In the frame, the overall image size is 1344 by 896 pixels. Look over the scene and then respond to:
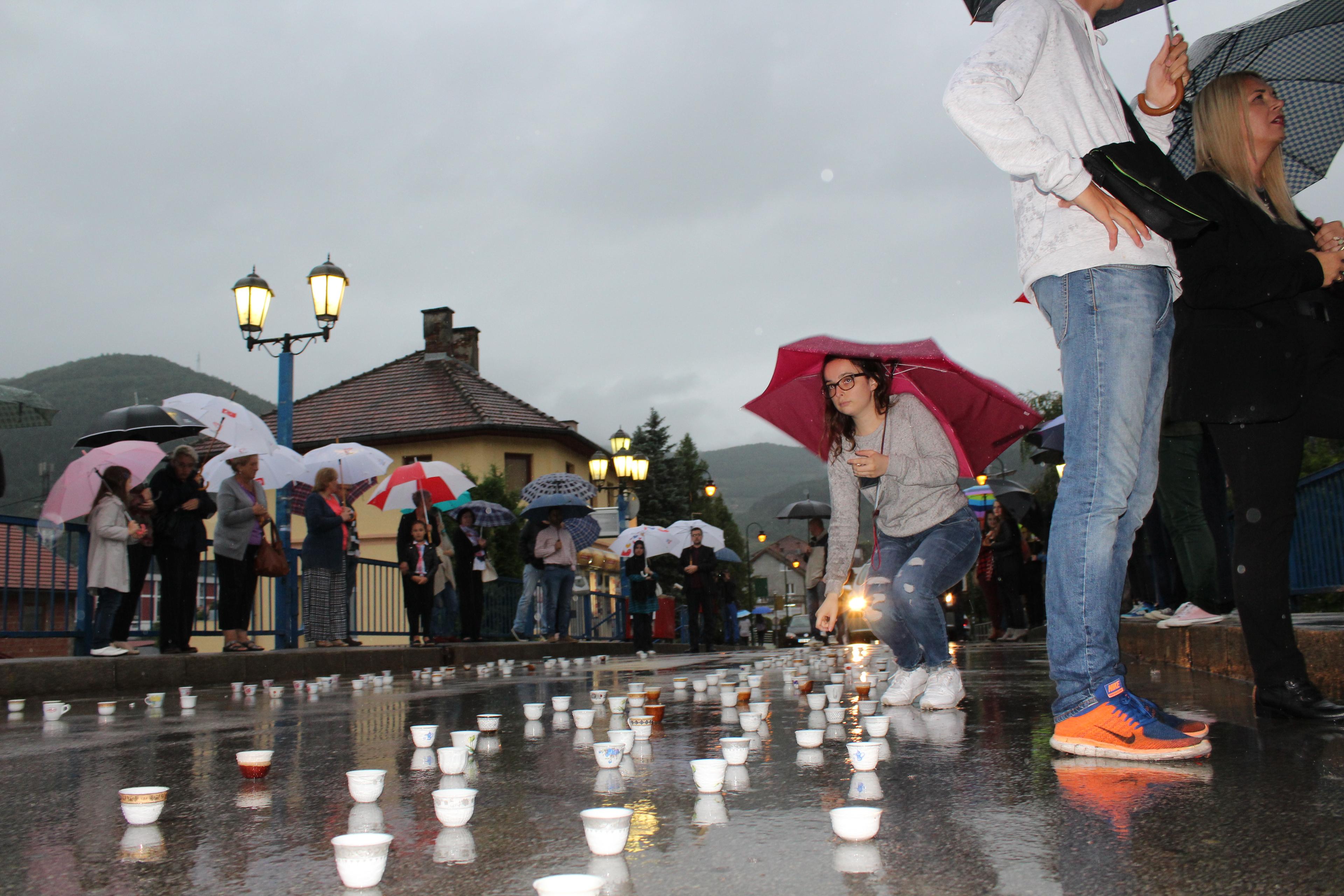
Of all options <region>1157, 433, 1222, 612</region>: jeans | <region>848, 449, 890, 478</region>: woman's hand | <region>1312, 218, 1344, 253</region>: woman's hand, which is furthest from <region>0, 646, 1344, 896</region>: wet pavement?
<region>1157, 433, 1222, 612</region>: jeans

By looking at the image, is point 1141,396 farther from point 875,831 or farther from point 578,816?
Result: point 578,816

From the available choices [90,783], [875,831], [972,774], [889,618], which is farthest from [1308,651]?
[90,783]

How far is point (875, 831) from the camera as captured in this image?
2006 millimetres

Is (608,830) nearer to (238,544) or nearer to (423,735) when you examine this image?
(423,735)

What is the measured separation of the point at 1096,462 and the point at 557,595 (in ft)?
45.5

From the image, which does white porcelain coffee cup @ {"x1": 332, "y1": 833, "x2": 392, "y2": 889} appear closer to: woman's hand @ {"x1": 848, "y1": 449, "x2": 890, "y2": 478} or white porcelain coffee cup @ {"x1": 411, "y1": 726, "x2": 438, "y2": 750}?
white porcelain coffee cup @ {"x1": 411, "y1": 726, "x2": 438, "y2": 750}

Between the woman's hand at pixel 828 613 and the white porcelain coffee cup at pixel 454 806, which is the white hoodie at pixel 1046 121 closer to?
the woman's hand at pixel 828 613

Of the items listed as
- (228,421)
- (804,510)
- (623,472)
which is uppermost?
(623,472)

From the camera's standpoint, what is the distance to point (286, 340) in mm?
12953

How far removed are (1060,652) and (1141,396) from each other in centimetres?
81

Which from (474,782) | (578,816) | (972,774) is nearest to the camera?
(578,816)

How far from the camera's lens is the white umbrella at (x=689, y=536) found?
2145 cm

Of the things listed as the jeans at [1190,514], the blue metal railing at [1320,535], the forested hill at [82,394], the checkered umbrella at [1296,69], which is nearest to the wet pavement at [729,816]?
the jeans at [1190,514]

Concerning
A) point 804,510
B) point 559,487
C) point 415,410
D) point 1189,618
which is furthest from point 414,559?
point 415,410
